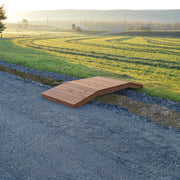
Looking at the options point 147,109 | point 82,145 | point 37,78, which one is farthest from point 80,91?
point 37,78

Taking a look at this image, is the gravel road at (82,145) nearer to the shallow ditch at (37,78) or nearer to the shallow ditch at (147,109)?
the shallow ditch at (147,109)

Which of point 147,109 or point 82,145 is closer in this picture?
point 82,145

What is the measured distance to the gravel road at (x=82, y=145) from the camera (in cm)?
536

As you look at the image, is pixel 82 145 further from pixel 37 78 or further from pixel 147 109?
pixel 37 78

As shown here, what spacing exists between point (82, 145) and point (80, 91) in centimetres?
430

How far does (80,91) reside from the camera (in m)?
10.4

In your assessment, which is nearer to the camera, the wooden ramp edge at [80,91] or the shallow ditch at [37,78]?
the wooden ramp edge at [80,91]

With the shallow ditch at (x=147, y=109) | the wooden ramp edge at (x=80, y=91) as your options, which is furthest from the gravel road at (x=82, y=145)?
the shallow ditch at (x=147, y=109)

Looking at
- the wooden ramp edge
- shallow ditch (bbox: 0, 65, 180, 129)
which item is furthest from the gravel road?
shallow ditch (bbox: 0, 65, 180, 129)

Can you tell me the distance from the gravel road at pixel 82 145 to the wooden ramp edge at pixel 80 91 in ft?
1.42

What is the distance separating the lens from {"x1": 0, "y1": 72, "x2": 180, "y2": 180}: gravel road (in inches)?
211

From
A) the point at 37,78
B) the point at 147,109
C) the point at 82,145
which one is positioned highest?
the point at 37,78

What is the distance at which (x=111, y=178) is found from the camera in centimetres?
515

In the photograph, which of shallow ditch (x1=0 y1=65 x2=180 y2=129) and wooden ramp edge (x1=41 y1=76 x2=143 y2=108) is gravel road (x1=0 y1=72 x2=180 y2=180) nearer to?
wooden ramp edge (x1=41 y1=76 x2=143 y2=108)
